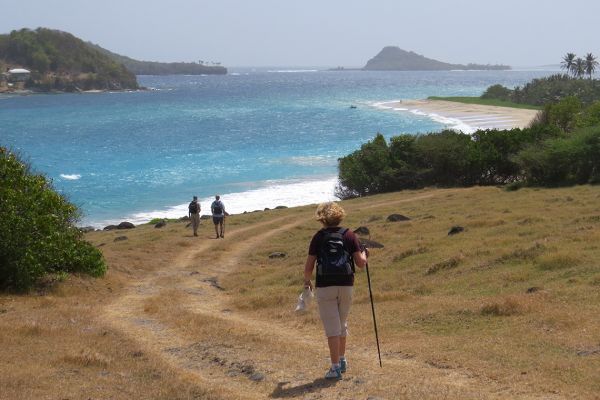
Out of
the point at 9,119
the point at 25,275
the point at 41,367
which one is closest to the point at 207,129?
the point at 9,119

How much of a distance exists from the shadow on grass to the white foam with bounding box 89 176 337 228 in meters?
44.4

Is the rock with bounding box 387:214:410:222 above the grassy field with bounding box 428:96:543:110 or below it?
below

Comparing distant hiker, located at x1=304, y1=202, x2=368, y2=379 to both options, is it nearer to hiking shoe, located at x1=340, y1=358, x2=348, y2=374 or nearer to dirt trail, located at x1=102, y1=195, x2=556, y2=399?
hiking shoe, located at x1=340, y1=358, x2=348, y2=374

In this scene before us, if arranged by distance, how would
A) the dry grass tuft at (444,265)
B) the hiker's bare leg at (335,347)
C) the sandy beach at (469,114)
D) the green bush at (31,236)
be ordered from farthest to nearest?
the sandy beach at (469,114), the dry grass tuft at (444,265), the green bush at (31,236), the hiker's bare leg at (335,347)

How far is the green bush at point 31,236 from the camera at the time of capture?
18.6 meters

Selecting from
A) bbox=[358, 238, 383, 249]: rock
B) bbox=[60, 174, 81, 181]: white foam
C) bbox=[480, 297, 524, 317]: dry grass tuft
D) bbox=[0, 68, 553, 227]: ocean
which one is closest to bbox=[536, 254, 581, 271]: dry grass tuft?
bbox=[480, 297, 524, 317]: dry grass tuft

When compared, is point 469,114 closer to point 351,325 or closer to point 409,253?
point 409,253

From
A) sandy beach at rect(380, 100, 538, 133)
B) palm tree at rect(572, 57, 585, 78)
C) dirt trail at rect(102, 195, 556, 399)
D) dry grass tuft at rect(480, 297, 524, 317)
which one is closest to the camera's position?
dirt trail at rect(102, 195, 556, 399)

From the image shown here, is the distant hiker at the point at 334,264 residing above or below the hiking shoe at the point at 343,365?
above

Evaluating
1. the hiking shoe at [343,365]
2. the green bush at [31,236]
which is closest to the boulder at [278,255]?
the green bush at [31,236]

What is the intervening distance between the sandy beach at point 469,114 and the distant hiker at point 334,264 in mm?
88560

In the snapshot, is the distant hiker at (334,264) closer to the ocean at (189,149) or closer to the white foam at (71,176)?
the ocean at (189,149)

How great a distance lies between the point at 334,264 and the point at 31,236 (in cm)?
1200

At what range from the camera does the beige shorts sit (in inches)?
373
